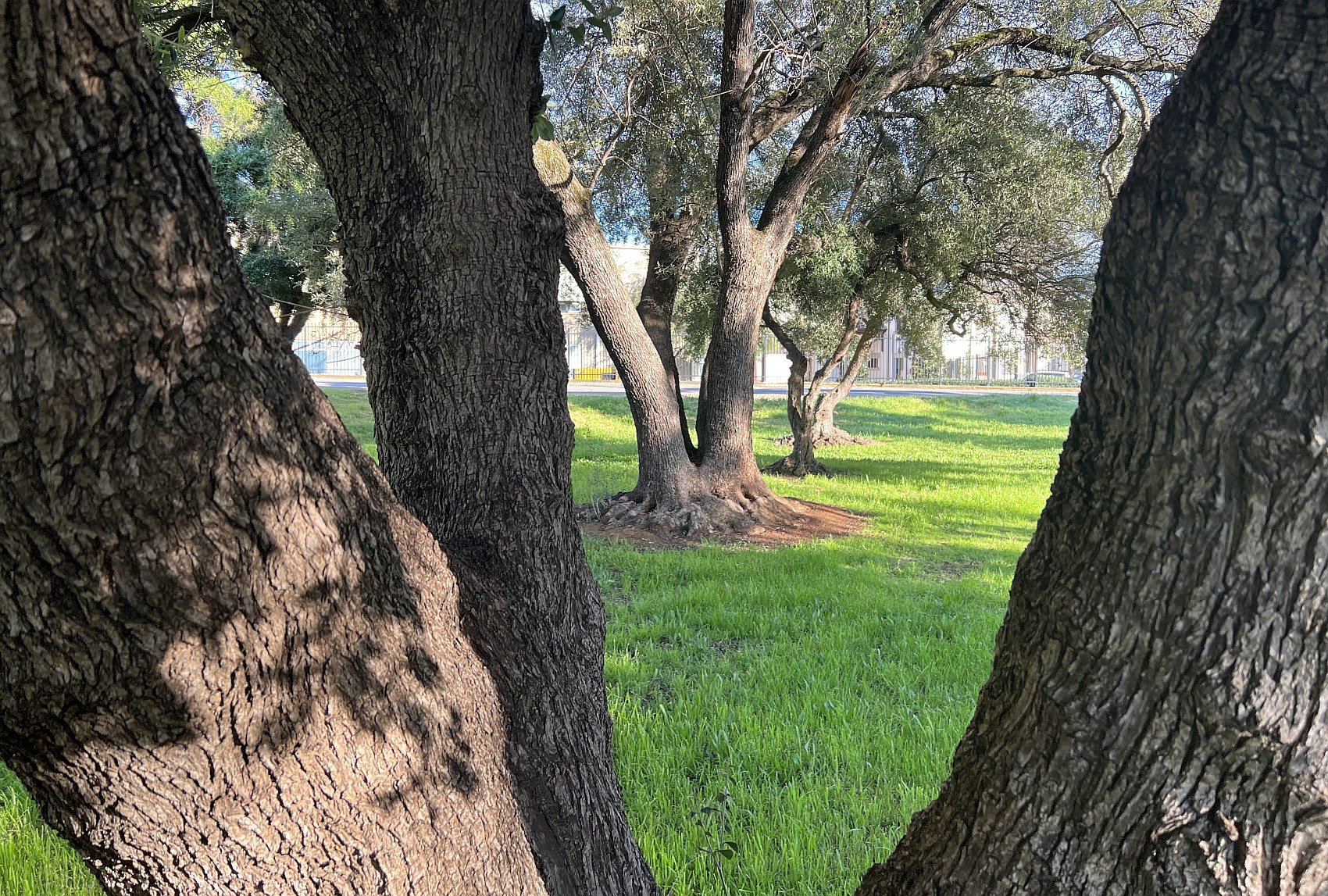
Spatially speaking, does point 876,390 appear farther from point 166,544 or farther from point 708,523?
point 166,544

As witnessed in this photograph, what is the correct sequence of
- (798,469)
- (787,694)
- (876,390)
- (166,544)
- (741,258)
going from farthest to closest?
(876,390)
(798,469)
(741,258)
(787,694)
(166,544)

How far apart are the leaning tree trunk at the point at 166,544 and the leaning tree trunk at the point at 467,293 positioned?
1.73 ft

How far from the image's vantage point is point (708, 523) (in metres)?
8.70

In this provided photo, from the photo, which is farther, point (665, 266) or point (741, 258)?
point (665, 266)

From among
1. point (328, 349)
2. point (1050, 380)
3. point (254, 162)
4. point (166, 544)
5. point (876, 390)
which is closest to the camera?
point (166, 544)

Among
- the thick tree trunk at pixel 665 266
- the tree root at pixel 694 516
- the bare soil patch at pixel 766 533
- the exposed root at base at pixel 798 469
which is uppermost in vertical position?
the thick tree trunk at pixel 665 266

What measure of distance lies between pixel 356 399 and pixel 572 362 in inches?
995

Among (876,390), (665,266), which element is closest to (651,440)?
(665,266)

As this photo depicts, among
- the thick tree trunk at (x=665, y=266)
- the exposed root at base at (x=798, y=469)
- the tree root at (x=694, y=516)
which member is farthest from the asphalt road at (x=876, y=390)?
the tree root at (x=694, y=516)

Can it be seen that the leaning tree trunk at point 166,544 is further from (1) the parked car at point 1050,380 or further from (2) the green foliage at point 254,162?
(1) the parked car at point 1050,380

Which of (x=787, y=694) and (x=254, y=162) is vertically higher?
(x=254, y=162)

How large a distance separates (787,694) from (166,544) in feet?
11.9

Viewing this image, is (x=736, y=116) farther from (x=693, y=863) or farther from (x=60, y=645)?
(x=60, y=645)

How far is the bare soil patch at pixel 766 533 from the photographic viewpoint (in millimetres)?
8156
